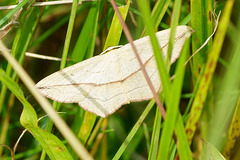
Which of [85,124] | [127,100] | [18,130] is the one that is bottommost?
[18,130]

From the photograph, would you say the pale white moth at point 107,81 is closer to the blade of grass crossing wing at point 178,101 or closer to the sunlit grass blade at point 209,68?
the sunlit grass blade at point 209,68

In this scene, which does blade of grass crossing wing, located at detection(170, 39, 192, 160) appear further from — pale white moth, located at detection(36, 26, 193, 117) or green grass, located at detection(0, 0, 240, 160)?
pale white moth, located at detection(36, 26, 193, 117)

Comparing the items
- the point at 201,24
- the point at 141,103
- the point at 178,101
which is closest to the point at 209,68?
the point at 178,101

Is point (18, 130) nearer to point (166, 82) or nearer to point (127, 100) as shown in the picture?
point (127, 100)

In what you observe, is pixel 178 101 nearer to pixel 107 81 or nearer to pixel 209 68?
pixel 209 68

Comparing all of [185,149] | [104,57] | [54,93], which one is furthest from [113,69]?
[185,149]

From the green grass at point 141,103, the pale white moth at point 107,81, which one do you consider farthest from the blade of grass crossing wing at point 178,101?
the pale white moth at point 107,81

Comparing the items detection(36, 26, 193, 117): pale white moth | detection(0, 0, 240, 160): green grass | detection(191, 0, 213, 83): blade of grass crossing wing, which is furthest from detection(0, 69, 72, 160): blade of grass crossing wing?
detection(191, 0, 213, 83): blade of grass crossing wing
